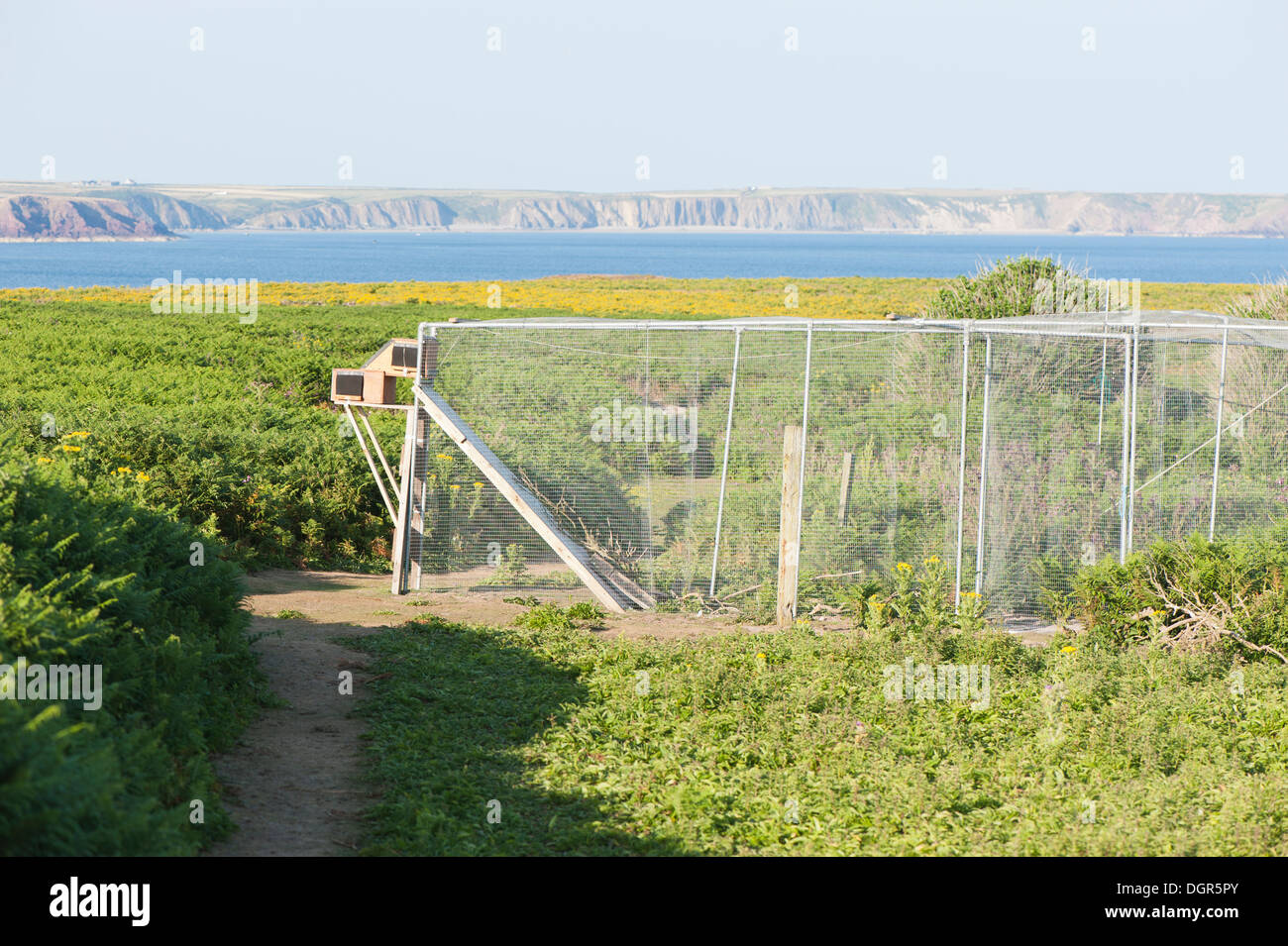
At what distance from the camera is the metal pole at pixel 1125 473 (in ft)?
32.2

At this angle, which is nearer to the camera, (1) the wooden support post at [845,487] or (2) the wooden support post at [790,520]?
(2) the wooden support post at [790,520]

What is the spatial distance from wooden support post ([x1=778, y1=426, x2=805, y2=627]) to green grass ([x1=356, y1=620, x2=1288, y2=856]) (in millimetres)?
663

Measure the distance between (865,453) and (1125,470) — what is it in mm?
2428

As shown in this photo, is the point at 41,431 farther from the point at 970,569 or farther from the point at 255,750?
the point at 970,569

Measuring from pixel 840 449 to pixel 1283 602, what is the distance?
4193 millimetres

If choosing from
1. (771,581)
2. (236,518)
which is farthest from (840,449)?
(236,518)

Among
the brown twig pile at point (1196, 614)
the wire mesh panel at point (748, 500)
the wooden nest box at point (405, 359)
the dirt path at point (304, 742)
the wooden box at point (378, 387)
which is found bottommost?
the dirt path at point (304, 742)

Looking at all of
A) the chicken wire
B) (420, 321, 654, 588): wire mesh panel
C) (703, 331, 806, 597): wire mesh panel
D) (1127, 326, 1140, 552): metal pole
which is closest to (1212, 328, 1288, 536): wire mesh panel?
the chicken wire

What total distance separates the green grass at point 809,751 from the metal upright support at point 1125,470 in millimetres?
1372

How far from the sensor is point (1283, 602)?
8.91 meters

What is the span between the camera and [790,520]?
10.1 metres

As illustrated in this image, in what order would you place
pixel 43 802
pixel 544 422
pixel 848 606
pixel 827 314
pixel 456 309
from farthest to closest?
pixel 827 314 → pixel 456 309 → pixel 544 422 → pixel 848 606 → pixel 43 802

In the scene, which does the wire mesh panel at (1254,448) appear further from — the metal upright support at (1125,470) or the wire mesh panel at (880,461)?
the wire mesh panel at (880,461)

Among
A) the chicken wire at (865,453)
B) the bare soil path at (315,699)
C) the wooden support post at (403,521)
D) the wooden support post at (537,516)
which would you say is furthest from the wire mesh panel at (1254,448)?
the wooden support post at (403,521)
